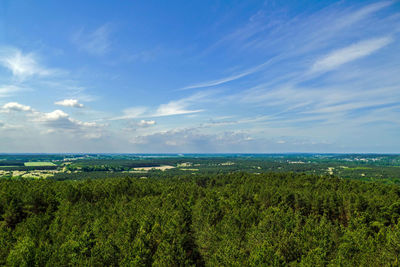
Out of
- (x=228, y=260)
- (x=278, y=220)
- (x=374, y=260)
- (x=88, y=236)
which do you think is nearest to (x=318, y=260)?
(x=374, y=260)

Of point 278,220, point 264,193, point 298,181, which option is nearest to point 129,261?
point 278,220

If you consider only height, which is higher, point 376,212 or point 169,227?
point 169,227

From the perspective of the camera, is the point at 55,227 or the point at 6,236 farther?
the point at 55,227

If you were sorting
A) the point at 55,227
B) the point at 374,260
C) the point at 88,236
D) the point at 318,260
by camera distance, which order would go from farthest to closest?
the point at 55,227 < the point at 88,236 < the point at 374,260 < the point at 318,260

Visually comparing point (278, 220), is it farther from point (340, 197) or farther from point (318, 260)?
point (340, 197)

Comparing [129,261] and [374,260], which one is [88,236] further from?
[374,260]

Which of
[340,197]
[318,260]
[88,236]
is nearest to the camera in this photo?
[318,260]
